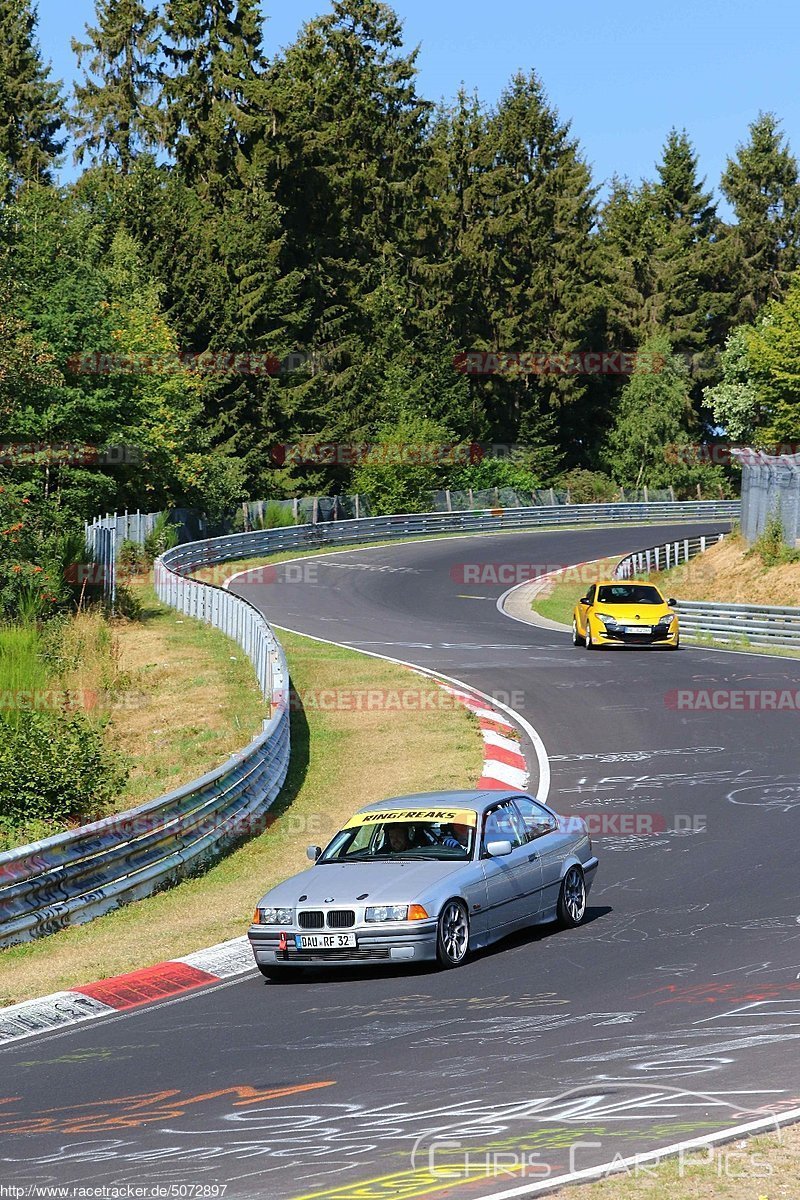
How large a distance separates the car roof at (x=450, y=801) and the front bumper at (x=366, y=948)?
1.65m

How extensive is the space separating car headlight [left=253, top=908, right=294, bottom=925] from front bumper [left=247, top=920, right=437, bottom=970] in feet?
0.17

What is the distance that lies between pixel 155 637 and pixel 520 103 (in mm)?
72287

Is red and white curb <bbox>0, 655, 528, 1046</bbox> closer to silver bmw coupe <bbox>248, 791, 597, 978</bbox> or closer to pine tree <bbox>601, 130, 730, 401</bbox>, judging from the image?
silver bmw coupe <bbox>248, 791, 597, 978</bbox>

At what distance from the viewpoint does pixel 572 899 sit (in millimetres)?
13094

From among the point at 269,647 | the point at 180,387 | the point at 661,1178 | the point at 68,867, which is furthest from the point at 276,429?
the point at 661,1178

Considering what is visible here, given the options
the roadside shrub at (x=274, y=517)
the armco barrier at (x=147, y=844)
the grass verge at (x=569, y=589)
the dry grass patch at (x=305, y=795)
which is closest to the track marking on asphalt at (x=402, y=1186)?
the dry grass patch at (x=305, y=795)

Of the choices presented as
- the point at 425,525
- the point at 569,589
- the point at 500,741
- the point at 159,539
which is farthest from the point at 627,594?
the point at 425,525

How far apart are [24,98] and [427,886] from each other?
8923 cm

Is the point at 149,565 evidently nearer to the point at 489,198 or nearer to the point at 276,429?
the point at 276,429

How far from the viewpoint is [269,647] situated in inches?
1070

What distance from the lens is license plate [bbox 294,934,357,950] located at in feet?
37.5

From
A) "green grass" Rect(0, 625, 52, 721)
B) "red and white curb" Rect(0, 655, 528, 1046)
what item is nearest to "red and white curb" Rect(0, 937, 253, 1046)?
"red and white curb" Rect(0, 655, 528, 1046)

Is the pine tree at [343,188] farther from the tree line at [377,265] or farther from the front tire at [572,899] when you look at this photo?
the front tire at [572,899]

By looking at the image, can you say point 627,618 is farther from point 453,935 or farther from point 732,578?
point 453,935
